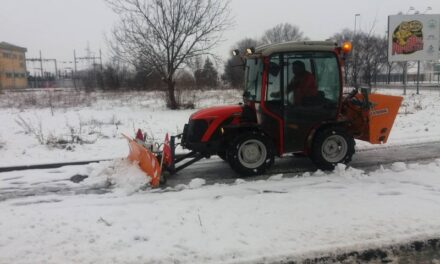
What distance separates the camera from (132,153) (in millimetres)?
7941

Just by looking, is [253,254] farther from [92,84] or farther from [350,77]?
[92,84]

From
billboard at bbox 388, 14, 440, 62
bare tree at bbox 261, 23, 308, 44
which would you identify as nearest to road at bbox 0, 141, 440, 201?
billboard at bbox 388, 14, 440, 62

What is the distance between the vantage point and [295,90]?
301 inches

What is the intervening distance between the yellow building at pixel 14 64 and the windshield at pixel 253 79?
78670 millimetres

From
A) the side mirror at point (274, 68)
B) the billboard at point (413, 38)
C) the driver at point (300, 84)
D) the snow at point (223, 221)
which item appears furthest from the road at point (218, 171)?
the billboard at point (413, 38)

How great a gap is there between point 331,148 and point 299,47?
77.8 inches

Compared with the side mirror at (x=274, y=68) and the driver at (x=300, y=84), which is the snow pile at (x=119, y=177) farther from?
the driver at (x=300, y=84)

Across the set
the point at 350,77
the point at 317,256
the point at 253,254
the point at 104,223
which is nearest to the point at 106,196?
the point at 104,223

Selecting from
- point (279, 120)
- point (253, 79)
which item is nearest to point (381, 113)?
point (279, 120)

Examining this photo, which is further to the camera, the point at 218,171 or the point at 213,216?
the point at 218,171

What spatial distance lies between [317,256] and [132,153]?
450cm

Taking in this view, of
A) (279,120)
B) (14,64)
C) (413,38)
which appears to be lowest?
(279,120)

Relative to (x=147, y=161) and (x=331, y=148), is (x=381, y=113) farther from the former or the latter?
(x=147, y=161)

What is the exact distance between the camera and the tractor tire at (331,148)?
7812 mm
